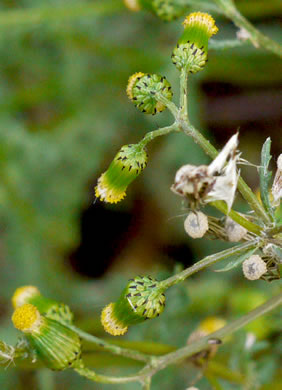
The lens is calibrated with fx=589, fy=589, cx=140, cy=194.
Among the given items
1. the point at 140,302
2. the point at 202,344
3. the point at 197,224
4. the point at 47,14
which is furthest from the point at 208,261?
the point at 47,14

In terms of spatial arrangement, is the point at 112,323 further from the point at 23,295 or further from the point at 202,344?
the point at 23,295

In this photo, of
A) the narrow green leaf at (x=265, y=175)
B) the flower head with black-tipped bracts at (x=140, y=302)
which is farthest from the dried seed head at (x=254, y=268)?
the flower head with black-tipped bracts at (x=140, y=302)

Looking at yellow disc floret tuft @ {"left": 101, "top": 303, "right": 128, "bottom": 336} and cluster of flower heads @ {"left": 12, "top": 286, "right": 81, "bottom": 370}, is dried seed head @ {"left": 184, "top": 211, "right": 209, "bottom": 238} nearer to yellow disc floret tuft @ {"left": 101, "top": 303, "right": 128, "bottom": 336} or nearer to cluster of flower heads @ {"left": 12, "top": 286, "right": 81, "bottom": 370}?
yellow disc floret tuft @ {"left": 101, "top": 303, "right": 128, "bottom": 336}

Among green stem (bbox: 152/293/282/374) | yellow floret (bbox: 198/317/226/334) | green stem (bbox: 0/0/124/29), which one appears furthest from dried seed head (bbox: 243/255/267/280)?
green stem (bbox: 0/0/124/29)

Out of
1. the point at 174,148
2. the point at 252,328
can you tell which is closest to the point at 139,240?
the point at 174,148

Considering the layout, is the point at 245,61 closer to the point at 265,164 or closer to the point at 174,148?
the point at 174,148

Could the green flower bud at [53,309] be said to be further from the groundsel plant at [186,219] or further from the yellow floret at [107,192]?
the yellow floret at [107,192]

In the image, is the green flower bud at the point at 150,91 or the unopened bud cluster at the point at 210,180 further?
the green flower bud at the point at 150,91
